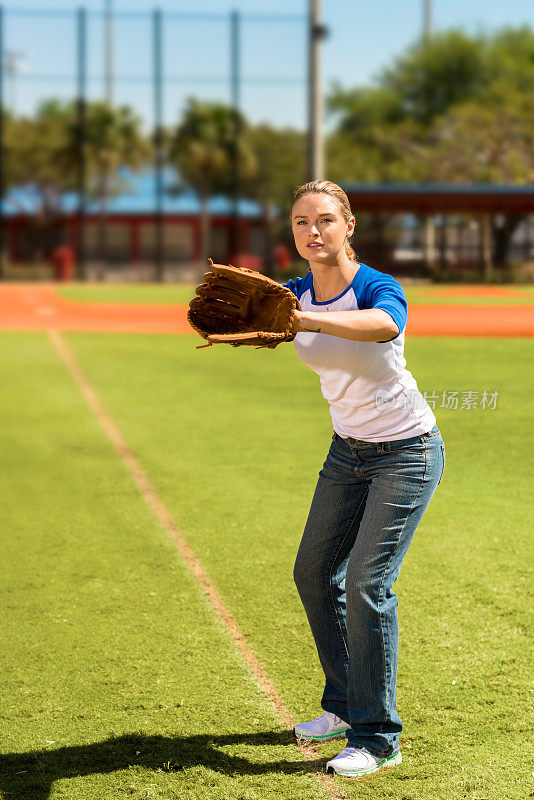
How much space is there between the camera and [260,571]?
6121 millimetres

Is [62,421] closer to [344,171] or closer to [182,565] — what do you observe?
[182,565]

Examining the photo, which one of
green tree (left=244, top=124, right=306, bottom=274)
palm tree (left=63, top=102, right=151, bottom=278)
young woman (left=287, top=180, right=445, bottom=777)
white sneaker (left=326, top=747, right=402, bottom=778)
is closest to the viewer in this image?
young woman (left=287, top=180, right=445, bottom=777)

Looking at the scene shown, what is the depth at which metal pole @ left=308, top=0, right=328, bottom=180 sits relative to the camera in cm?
3188

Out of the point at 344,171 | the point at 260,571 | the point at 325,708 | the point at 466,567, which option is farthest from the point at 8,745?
the point at 344,171

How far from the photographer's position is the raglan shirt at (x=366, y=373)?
350 centimetres

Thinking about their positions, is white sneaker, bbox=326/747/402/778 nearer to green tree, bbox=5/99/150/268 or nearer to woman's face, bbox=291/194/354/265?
woman's face, bbox=291/194/354/265

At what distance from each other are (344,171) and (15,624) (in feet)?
189

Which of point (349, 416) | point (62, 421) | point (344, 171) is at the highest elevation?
point (344, 171)

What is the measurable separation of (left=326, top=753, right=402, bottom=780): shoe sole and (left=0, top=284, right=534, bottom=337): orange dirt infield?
1778cm

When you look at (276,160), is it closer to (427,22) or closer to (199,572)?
(427,22)

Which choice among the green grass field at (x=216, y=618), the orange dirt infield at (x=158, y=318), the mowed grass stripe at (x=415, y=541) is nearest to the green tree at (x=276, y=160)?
the orange dirt infield at (x=158, y=318)

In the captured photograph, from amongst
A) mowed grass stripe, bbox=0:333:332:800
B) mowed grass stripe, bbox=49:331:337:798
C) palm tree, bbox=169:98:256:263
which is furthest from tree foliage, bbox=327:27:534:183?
mowed grass stripe, bbox=0:333:332:800

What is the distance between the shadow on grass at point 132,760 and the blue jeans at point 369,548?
1.18ft

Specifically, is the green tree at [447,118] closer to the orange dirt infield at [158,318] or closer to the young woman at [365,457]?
the orange dirt infield at [158,318]
